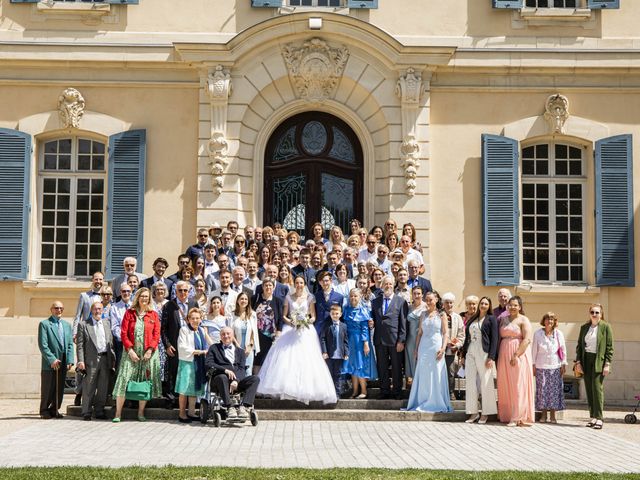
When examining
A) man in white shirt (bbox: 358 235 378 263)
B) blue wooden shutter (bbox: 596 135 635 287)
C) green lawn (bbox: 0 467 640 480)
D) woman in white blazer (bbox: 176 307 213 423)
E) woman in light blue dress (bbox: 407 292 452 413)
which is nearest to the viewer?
green lawn (bbox: 0 467 640 480)

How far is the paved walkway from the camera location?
9828mm

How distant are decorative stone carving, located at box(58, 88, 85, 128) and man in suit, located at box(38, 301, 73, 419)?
3.89 m

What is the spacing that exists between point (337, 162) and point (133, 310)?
5.29 metres

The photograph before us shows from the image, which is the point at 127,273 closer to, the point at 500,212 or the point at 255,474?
the point at 255,474

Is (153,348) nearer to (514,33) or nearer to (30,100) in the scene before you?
(30,100)

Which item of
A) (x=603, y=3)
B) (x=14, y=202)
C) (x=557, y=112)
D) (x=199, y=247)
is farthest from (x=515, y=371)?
(x=14, y=202)

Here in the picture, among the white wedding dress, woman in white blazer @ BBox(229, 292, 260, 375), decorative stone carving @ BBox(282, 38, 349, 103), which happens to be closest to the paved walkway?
the white wedding dress

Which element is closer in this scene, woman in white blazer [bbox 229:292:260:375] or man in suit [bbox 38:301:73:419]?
woman in white blazer [bbox 229:292:260:375]

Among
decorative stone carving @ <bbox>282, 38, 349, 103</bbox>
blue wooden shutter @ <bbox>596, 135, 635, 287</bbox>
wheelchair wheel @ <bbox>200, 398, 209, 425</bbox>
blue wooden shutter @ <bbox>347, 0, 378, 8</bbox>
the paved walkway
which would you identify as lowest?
the paved walkway

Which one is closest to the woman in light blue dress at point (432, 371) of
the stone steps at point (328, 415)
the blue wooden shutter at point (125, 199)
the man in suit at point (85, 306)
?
the stone steps at point (328, 415)

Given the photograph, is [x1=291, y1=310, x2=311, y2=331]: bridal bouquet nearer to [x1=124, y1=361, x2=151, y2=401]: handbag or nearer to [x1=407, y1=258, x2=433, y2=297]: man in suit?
[x1=407, y1=258, x2=433, y2=297]: man in suit

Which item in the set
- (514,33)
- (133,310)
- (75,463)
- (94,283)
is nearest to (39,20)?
(94,283)

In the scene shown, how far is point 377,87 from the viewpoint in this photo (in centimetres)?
1664

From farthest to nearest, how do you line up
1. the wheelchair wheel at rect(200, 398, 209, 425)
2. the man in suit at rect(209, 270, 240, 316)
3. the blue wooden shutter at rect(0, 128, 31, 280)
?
the blue wooden shutter at rect(0, 128, 31, 280), the man in suit at rect(209, 270, 240, 316), the wheelchair wheel at rect(200, 398, 209, 425)
